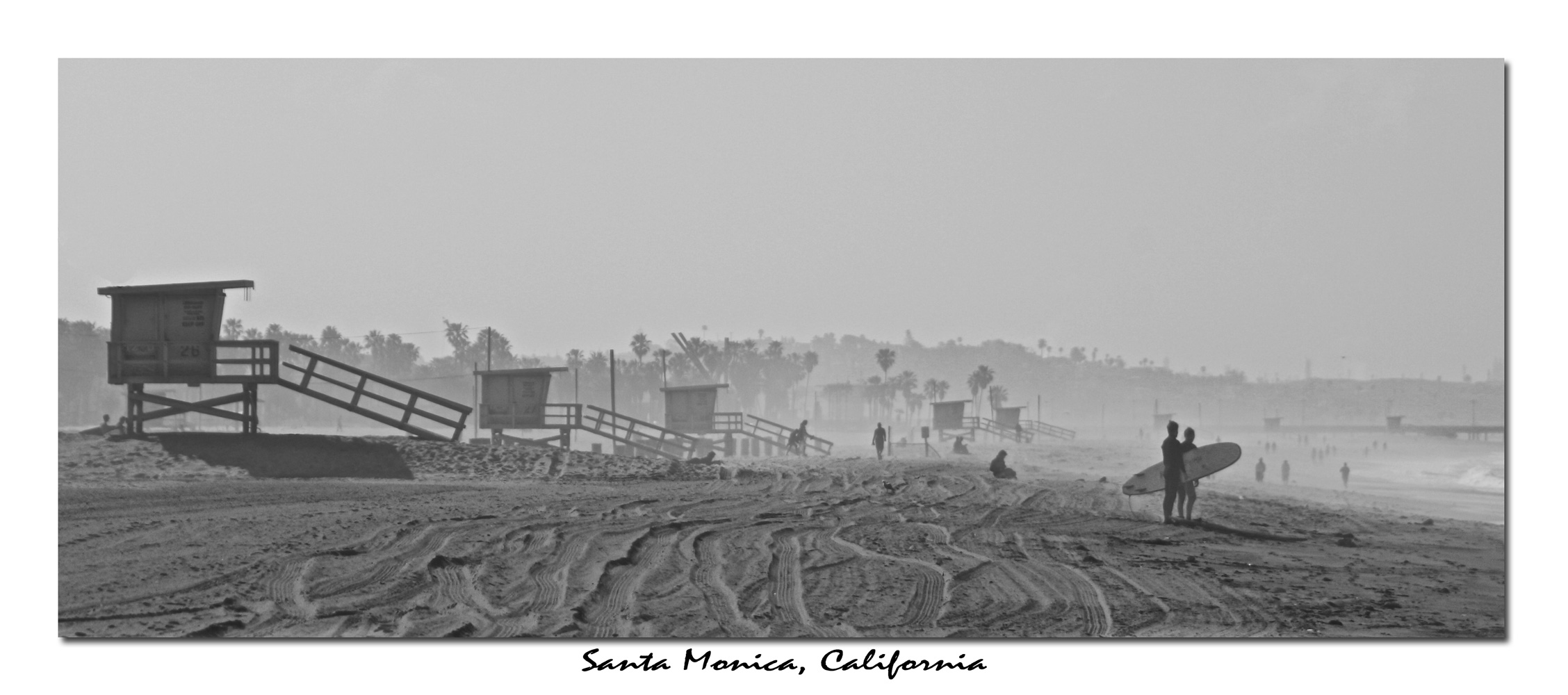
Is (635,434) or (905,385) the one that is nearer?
(635,434)

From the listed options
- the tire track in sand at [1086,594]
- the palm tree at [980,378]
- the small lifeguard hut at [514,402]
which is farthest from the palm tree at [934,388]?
the tire track in sand at [1086,594]

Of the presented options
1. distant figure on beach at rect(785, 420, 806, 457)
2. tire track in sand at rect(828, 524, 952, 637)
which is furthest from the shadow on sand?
distant figure on beach at rect(785, 420, 806, 457)

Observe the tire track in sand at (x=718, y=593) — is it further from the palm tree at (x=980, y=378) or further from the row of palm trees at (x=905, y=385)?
the palm tree at (x=980, y=378)

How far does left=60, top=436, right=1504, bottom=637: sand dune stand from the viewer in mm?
9500

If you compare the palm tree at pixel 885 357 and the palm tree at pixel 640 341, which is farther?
the palm tree at pixel 885 357

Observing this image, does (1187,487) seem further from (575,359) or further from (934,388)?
(934,388)

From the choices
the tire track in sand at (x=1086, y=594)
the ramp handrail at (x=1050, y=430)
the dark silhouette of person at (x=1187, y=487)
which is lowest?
the ramp handrail at (x=1050, y=430)

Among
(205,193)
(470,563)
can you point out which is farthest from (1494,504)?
(205,193)

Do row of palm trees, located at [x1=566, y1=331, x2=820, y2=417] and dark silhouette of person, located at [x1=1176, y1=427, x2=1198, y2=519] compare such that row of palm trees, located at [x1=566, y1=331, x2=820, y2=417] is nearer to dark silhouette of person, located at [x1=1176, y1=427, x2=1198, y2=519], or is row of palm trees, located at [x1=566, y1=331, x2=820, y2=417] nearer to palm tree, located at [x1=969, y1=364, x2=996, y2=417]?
palm tree, located at [x1=969, y1=364, x2=996, y2=417]

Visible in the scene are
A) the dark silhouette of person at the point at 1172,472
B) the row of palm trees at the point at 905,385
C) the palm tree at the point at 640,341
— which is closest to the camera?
the dark silhouette of person at the point at 1172,472

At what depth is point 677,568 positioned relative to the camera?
35.8 feet

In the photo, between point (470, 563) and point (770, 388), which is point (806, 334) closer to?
point (470, 563)

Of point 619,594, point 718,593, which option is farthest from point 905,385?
point 619,594

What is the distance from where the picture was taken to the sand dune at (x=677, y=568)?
950 cm
